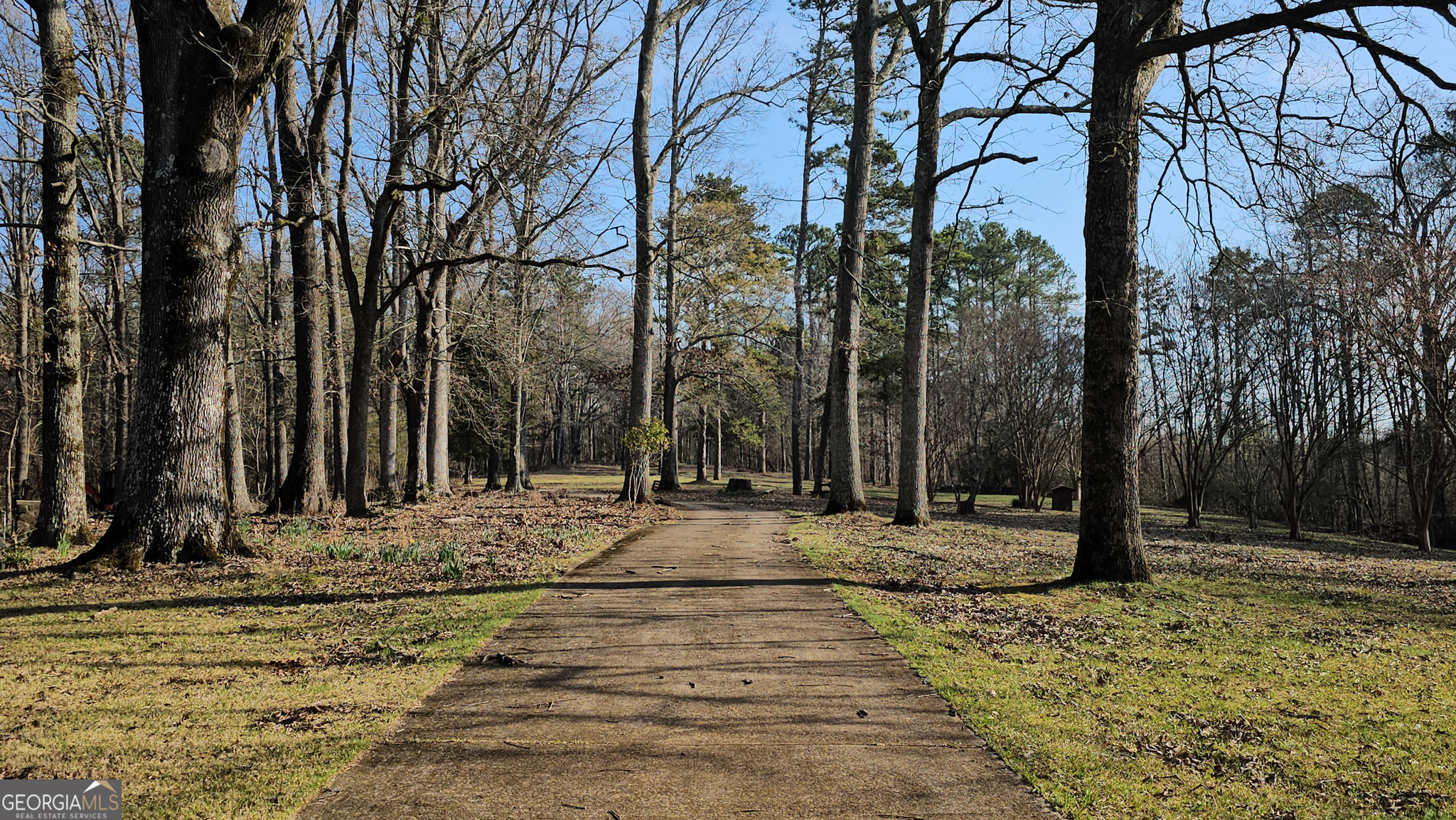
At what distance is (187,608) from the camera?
20.5 feet

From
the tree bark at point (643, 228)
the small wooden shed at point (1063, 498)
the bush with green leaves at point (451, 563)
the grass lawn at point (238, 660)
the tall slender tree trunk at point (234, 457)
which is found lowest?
the small wooden shed at point (1063, 498)

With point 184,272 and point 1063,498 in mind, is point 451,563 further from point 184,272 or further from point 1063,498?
point 1063,498

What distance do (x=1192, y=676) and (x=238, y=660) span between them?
6046 millimetres

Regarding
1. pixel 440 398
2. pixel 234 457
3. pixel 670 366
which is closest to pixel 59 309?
pixel 234 457

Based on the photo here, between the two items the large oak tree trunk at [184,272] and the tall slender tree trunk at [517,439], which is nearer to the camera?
the large oak tree trunk at [184,272]

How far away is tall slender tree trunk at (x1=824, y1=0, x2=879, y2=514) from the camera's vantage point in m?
16.3

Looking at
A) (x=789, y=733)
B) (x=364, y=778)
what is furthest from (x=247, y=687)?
(x=789, y=733)

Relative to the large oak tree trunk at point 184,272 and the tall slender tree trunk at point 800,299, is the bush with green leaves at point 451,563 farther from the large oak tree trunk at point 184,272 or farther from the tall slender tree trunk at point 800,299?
the tall slender tree trunk at point 800,299

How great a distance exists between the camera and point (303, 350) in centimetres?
1394

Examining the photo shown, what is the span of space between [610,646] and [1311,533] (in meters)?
22.3

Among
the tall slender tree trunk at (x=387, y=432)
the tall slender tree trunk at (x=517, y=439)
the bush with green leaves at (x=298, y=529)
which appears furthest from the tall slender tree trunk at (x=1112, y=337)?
the tall slender tree trunk at (x=517, y=439)

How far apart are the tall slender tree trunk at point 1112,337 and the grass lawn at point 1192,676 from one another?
1.74ft

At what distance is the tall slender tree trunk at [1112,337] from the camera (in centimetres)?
782

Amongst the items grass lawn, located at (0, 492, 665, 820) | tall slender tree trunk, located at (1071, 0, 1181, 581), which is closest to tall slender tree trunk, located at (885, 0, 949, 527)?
tall slender tree trunk, located at (1071, 0, 1181, 581)
